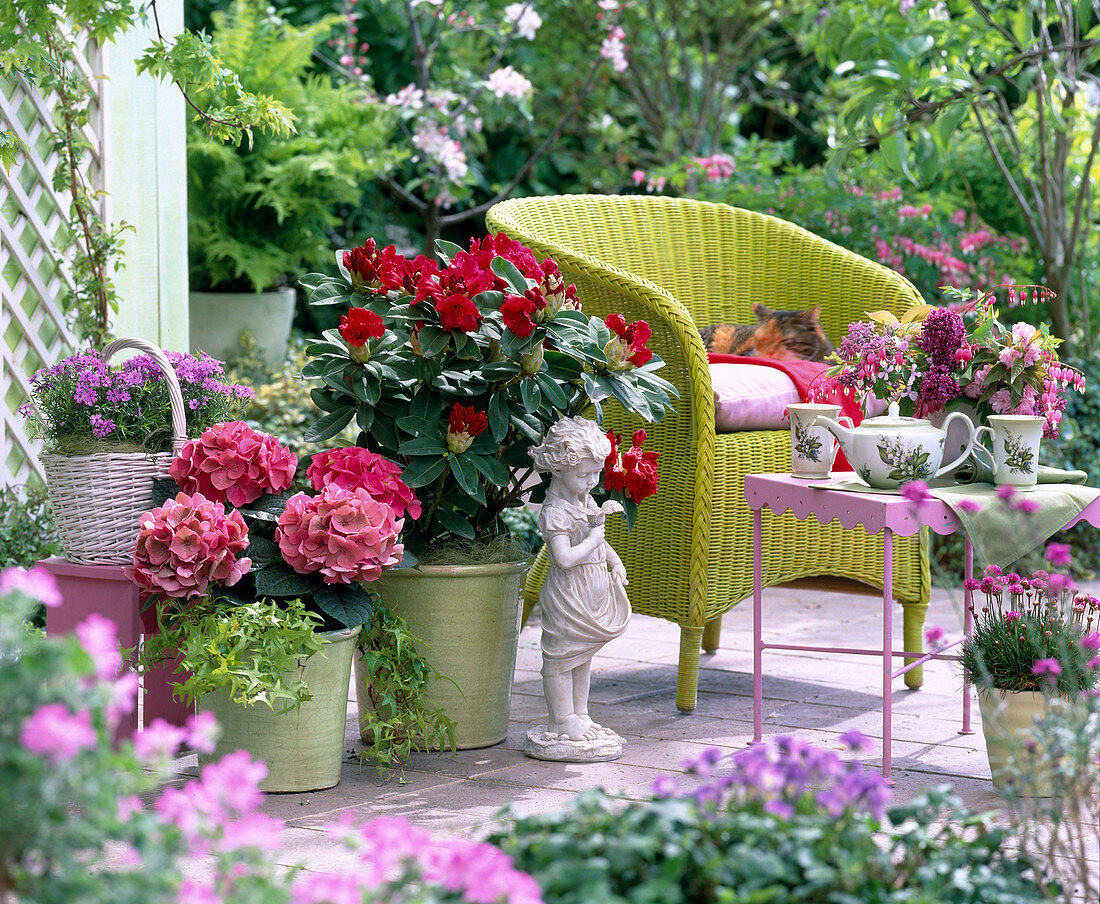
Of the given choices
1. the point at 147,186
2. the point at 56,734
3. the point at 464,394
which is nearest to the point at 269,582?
the point at 464,394

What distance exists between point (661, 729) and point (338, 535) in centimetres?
84

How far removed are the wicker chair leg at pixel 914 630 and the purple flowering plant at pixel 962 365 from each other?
64 cm

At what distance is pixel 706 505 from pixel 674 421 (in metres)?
0.20

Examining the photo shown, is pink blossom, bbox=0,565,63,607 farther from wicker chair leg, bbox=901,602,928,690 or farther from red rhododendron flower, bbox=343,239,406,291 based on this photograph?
wicker chair leg, bbox=901,602,928,690

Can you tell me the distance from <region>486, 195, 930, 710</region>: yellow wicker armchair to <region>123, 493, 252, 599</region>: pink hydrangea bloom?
0.95 meters

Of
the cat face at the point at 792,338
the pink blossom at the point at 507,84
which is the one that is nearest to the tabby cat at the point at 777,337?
the cat face at the point at 792,338

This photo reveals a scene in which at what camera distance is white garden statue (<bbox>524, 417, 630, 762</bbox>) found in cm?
222

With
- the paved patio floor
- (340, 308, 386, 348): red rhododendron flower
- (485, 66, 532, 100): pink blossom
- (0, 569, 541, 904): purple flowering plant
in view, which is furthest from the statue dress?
(485, 66, 532, 100): pink blossom

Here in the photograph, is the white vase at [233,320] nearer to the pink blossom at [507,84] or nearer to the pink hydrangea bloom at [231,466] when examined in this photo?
the pink blossom at [507,84]

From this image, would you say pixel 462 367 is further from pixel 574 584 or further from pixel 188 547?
pixel 188 547

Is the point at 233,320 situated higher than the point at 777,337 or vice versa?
the point at 233,320

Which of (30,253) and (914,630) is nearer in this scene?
(914,630)

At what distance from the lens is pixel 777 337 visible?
3.10 m

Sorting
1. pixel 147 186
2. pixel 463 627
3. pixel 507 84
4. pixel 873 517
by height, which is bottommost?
pixel 463 627
